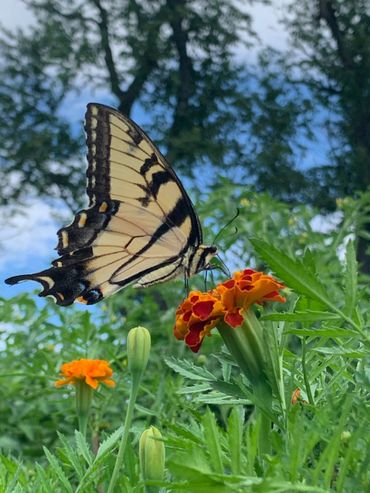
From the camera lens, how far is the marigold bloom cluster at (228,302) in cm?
75

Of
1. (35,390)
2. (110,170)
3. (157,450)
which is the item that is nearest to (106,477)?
(157,450)

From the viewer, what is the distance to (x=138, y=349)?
2.99 ft

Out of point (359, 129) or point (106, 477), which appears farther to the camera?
point (359, 129)

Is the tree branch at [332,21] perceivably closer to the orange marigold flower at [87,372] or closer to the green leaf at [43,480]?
the orange marigold flower at [87,372]

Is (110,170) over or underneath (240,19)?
underneath

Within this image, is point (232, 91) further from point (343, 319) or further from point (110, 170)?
point (343, 319)

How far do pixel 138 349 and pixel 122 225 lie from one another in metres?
1.29

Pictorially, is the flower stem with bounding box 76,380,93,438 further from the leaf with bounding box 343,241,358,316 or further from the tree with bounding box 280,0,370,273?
the tree with bounding box 280,0,370,273

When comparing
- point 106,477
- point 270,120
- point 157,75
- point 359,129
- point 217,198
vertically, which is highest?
point 157,75

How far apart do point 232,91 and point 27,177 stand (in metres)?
3.92

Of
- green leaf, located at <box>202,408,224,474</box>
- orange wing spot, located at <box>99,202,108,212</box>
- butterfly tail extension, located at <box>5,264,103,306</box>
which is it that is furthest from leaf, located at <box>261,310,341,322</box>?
orange wing spot, located at <box>99,202,108,212</box>

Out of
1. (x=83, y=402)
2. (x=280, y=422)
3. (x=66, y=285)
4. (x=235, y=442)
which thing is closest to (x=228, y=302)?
(x=280, y=422)

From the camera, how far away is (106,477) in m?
0.83

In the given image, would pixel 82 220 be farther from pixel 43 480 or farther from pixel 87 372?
pixel 43 480
